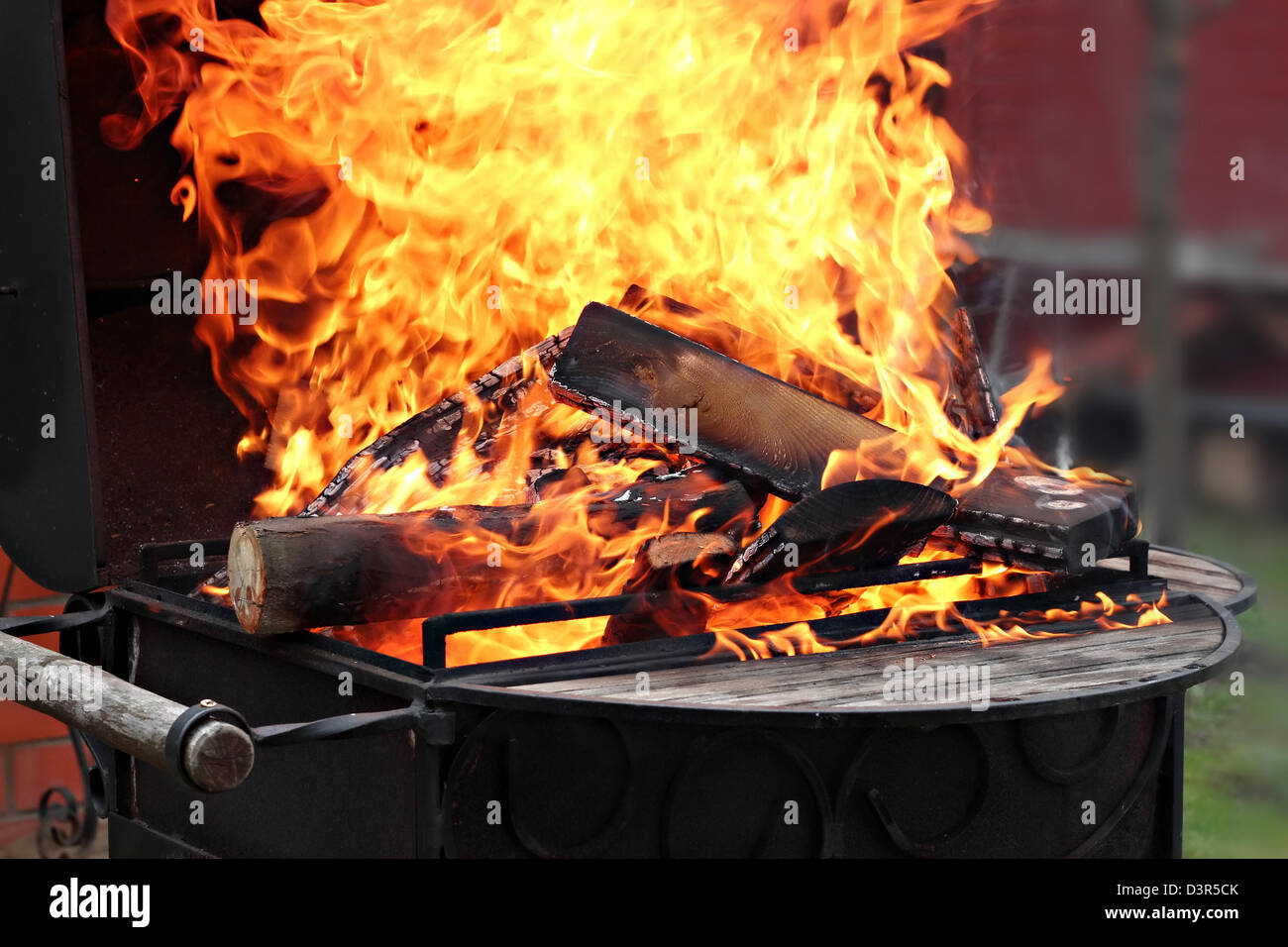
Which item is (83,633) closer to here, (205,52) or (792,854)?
(205,52)

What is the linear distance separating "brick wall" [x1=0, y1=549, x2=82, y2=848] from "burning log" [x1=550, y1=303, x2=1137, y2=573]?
4.36 ft

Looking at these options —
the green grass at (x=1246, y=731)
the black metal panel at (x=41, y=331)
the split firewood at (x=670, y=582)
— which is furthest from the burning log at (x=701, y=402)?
the green grass at (x=1246, y=731)

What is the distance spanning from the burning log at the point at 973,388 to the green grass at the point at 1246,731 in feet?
4.16

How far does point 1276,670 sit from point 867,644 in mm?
2984

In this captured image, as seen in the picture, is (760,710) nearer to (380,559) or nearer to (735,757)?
(735,757)

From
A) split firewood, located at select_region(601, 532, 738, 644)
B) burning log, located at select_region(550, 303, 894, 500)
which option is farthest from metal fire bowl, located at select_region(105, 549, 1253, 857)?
burning log, located at select_region(550, 303, 894, 500)

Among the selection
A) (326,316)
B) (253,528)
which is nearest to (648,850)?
(253,528)

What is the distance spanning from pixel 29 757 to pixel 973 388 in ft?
6.77

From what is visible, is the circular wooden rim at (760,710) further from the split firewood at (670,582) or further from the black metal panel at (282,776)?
the split firewood at (670,582)

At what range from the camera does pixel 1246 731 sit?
459 centimetres

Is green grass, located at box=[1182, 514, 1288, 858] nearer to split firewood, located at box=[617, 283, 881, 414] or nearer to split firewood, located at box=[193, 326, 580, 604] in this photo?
split firewood, located at box=[617, 283, 881, 414]

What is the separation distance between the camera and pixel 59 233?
2533mm

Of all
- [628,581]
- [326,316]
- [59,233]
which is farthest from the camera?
[326,316]

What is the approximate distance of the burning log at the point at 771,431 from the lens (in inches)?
96.4
